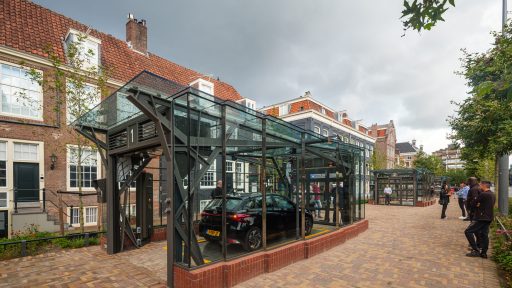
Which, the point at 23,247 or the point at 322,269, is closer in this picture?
the point at 322,269

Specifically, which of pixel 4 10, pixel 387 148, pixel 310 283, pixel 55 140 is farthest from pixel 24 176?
pixel 387 148

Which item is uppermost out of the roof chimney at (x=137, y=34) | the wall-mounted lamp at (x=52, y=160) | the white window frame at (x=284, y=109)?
the roof chimney at (x=137, y=34)

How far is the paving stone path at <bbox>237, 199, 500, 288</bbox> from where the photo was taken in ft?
17.1

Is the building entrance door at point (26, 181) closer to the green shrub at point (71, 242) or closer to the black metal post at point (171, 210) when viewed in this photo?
the green shrub at point (71, 242)

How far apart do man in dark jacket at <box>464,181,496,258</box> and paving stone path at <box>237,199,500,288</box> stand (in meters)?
0.27

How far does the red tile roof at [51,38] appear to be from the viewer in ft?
39.5

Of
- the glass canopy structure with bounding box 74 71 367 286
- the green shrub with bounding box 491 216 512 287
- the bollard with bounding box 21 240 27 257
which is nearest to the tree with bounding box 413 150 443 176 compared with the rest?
the glass canopy structure with bounding box 74 71 367 286

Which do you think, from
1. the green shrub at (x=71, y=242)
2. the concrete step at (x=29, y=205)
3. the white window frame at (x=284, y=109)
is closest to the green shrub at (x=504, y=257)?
the green shrub at (x=71, y=242)

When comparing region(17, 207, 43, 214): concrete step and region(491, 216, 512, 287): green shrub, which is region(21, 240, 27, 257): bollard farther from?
region(491, 216, 512, 287): green shrub

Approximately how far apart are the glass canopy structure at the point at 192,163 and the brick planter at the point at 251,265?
217mm

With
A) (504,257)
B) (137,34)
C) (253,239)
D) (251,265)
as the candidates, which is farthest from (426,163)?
(251,265)

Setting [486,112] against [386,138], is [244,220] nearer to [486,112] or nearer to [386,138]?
[486,112]

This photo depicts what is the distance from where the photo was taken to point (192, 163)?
517 cm

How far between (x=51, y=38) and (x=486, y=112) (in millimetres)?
18648
